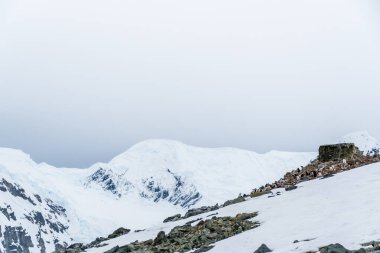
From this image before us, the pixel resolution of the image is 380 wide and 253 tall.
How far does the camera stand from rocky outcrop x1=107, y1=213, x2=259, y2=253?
74.9 feet

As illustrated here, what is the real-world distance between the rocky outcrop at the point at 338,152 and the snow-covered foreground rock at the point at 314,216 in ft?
24.0

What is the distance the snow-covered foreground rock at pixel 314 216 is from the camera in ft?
57.3

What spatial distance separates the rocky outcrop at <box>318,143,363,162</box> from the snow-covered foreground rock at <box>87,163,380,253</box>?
732cm

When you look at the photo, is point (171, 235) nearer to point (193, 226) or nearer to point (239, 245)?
point (193, 226)

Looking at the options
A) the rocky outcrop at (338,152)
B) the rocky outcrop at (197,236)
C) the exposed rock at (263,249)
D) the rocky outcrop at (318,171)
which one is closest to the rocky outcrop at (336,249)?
the exposed rock at (263,249)

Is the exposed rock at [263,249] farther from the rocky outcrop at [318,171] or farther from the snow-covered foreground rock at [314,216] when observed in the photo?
the rocky outcrop at [318,171]

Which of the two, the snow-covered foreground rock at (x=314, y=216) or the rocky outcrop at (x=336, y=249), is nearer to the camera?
the rocky outcrop at (x=336, y=249)

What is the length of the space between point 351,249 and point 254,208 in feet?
35.9

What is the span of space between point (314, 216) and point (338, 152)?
1572 centimetres

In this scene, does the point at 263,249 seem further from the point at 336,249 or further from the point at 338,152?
the point at 338,152

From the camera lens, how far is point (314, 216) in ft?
69.5

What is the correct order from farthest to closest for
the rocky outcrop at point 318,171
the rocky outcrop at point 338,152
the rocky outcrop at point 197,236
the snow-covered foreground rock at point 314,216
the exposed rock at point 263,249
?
the rocky outcrop at point 338,152 → the rocky outcrop at point 318,171 → the rocky outcrop at point 197,236 → the exposed rock at point 263,249 → the snow-covered foreground rock at point 314,216

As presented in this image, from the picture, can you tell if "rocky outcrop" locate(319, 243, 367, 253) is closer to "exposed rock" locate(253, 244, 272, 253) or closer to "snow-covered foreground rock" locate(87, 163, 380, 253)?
"snow-covered foreground rock" locate(87, 163, 380, 253)

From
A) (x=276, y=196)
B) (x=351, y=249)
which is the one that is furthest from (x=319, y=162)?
(x=351, y=249)
